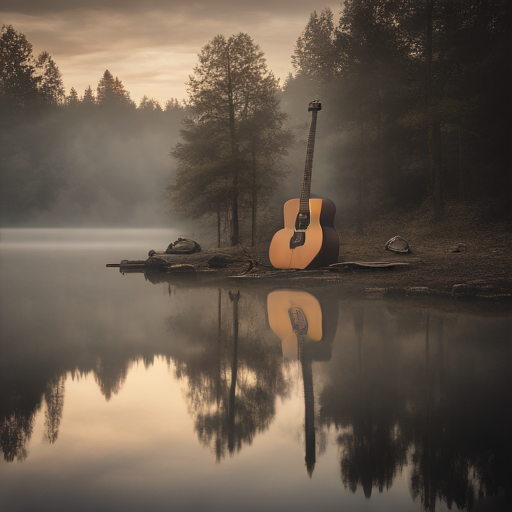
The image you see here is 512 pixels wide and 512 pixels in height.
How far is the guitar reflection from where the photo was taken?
3.16m

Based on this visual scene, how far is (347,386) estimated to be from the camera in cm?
368

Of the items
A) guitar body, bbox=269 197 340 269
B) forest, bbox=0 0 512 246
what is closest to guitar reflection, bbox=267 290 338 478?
guitar body, bbox=269 197 340 269

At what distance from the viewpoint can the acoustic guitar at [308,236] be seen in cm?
1105

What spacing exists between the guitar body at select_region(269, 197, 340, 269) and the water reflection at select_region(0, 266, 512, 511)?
180 inches

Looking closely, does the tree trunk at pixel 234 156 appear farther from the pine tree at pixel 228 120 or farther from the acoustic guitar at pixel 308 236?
the acoustic guitar at pixel 308 236

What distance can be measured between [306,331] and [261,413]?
238 cm

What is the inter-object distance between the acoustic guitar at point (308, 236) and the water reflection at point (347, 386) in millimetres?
4591

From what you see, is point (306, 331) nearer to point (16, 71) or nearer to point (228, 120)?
point (228, 120)

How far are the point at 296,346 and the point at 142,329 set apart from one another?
218 cm

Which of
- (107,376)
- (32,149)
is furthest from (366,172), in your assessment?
(32,149)

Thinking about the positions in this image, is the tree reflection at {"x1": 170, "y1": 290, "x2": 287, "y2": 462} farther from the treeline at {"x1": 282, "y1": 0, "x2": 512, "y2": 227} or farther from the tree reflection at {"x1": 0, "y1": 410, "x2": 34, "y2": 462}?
the treeline at {"x1": 282, "y1": 0, "x2": 512, "y2": 227}

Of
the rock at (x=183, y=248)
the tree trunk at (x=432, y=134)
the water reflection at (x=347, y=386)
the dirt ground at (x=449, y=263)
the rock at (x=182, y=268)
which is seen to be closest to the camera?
the water reflection at (x=347, y=386)

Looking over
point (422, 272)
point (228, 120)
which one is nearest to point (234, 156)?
point (228, 120)

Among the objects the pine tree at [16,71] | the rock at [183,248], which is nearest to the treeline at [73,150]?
the pine tree at [16,71]
